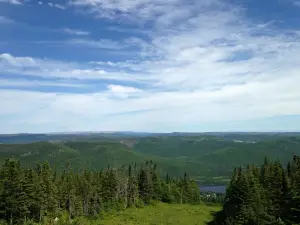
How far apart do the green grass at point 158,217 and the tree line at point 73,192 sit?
24.9ft

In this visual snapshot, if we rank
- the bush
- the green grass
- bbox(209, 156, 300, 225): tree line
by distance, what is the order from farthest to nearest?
the bush
the green grass
bbox(209, 156, 300, 225): tree line

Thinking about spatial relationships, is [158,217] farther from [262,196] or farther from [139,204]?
[262,196]

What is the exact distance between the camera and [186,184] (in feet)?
518

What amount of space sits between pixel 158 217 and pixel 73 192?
2832 centimetres

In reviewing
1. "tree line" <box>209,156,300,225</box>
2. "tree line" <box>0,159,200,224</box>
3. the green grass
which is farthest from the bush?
"tree line" <box>209,156,300,225</box>

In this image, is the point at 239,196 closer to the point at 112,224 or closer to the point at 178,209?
the point at 112,224

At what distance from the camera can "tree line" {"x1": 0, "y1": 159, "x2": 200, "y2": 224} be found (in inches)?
3533

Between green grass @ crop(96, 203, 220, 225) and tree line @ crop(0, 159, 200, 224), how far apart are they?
24.9 ft

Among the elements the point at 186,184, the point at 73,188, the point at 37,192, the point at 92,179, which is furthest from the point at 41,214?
the point at 186,184

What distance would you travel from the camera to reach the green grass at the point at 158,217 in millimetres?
97838

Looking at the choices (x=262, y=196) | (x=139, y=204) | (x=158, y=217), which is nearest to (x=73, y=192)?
(x=158, y=217)

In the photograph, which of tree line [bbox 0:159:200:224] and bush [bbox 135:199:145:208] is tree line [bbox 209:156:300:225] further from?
tree line [bbox 0:159:200:224]

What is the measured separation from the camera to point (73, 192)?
107312 mm

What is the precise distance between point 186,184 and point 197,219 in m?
53.7
